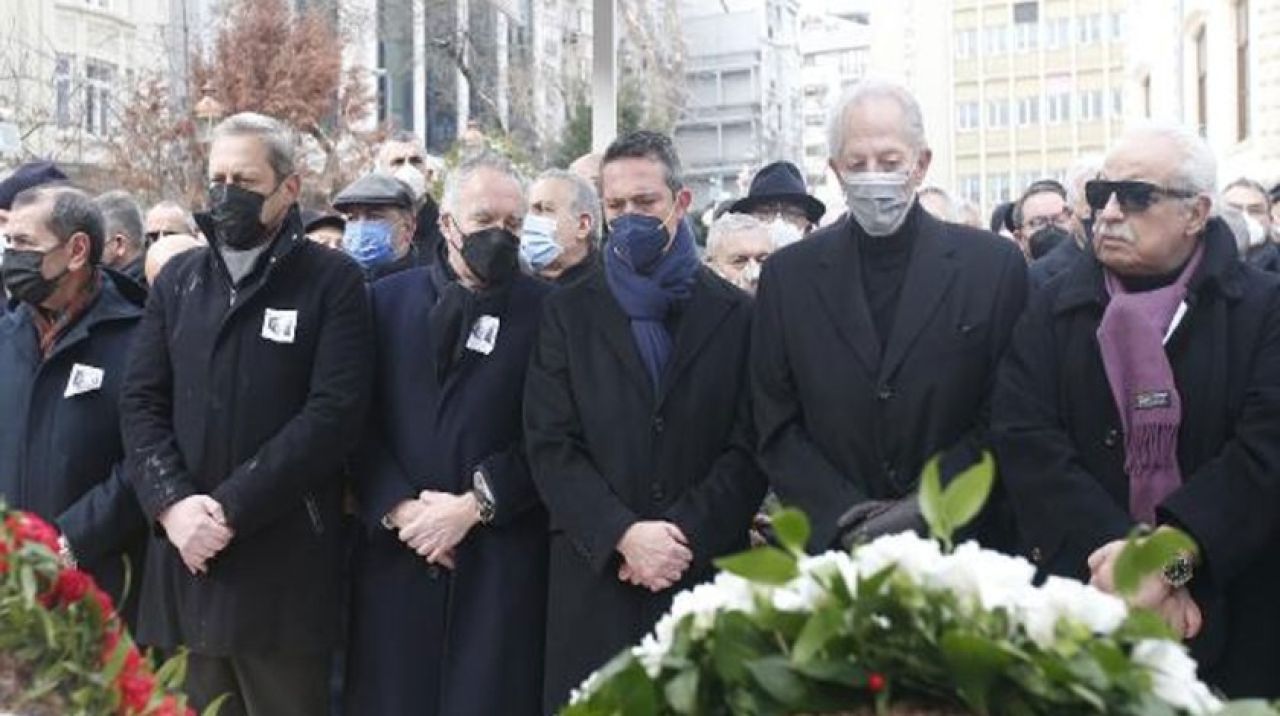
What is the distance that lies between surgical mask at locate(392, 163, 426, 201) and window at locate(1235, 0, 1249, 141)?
23.4 meters

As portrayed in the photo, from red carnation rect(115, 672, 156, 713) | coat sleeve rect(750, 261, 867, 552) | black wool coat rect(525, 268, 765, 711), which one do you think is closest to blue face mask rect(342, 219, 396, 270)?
black wool coat rect(525, 268, 765, 711)

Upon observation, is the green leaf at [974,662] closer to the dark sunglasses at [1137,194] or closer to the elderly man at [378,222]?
the dark sunglasses at [1137,194]

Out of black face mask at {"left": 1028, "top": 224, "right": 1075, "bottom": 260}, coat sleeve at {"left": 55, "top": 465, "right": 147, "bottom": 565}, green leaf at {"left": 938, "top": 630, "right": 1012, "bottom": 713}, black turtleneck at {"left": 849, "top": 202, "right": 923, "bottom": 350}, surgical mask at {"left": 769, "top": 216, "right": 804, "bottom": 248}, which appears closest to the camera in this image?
green leaf at {"left": 938, "top": 630, "right": 1012, "bottom": 713}

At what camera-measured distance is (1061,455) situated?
4945 millimetres

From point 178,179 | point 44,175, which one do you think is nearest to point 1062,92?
point 178,179

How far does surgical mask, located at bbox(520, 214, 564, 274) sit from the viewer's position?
6.62 meters

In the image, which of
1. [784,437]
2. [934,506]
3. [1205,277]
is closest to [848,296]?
[784,437]

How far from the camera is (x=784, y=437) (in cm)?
533

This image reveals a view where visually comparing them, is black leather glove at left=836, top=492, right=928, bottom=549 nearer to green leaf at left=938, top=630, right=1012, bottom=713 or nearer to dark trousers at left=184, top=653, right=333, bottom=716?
dark trousers at left=184, top=653, right=333, bottom=716

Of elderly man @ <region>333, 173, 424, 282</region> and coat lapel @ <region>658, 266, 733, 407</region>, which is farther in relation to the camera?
elderly man @ <region>333, 173, 424, 282</region>

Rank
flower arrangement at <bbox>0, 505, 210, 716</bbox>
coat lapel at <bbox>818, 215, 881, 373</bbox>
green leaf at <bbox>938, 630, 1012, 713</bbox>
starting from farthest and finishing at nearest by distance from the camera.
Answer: coat lapel at <bbox>818, 215, 881, 373</bbox>
flower arrangement at <bbox>0, 505, 210, 716</bbox>
green leaf at <bbox>938, 630, 1012, 713</bbox>

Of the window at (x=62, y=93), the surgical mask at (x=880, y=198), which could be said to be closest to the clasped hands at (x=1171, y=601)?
the surgical mask at (x=880, y=198)

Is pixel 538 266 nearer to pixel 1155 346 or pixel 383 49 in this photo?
pixel 1155 346

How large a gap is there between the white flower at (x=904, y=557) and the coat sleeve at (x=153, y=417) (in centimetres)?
386
